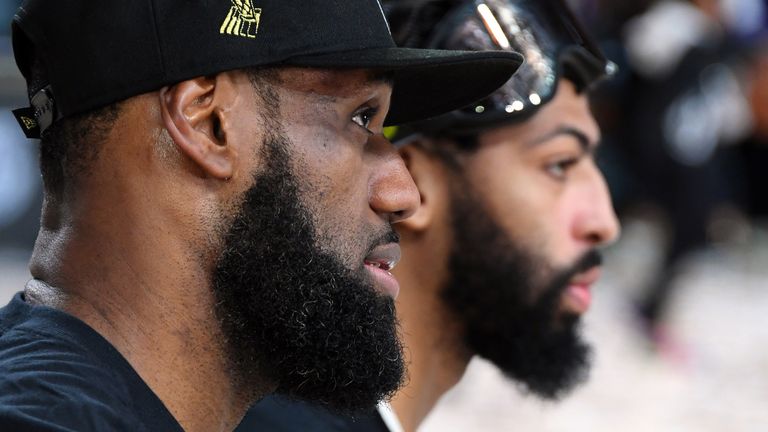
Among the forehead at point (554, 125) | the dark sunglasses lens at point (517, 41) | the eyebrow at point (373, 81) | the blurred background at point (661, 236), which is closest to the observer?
the eyebrow at point (373, 81)

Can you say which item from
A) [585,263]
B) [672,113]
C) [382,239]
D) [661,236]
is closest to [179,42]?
[382,239]

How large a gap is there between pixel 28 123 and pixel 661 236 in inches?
269

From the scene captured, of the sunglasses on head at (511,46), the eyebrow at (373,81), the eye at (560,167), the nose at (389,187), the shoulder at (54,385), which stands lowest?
the eye at (560,167)

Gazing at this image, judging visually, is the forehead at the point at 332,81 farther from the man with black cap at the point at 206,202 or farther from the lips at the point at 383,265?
the lips at the point at 383,265

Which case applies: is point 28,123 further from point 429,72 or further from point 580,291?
point 580,291

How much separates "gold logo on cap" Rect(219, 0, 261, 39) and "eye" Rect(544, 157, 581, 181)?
1313mm

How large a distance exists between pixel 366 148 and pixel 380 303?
0.25 meters

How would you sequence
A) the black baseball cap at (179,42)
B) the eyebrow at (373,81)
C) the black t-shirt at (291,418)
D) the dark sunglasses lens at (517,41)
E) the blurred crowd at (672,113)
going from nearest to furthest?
the black baseball cap at (179,42) → the eyebrow at (373,81) → the black t-shirt at (291,418) → the dark sunglasses lens at (517,41) → the blurred crowd at (672,113)

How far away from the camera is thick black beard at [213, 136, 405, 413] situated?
1854mm

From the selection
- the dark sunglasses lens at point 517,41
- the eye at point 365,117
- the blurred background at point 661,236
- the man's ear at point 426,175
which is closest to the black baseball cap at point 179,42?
the eye at point 365,117

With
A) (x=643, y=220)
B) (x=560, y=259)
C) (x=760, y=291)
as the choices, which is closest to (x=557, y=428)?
(x=560, y=259)

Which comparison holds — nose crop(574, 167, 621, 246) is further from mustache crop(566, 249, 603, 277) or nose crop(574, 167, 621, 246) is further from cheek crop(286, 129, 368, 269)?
cheek crop(286, 129, 368, 269)

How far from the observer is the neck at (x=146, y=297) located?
1.80 meters

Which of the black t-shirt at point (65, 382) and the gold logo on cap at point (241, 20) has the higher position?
the gold logo on cap at point (241, 20)
